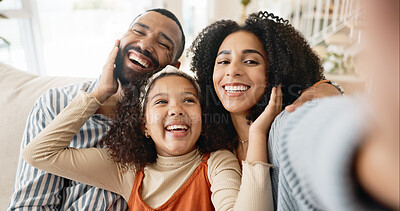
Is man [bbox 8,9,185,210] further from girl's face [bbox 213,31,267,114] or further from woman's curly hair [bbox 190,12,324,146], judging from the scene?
girl's face [bbox 213,31,267,114]

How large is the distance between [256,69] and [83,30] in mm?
3532

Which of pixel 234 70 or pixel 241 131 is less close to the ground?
pixel 234 70

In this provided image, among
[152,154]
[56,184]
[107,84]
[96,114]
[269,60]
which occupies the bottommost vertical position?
[56,184]

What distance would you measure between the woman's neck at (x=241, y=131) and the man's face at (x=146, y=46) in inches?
Answer: 15.7

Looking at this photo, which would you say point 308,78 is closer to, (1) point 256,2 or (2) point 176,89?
(2) point 176,89

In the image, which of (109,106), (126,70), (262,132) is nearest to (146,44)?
(126,70)

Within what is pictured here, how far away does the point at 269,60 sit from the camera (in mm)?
1087

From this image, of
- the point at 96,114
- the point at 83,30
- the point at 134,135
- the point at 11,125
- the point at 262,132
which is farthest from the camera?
the point at 83,30

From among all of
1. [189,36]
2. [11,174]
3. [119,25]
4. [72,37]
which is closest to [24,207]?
[11,174]

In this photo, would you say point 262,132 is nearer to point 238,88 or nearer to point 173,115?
point 238,88

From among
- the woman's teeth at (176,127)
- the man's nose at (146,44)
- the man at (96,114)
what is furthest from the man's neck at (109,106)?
the woman's teeth at (176,127)

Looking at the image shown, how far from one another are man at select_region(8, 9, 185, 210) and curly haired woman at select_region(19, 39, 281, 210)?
10 cm

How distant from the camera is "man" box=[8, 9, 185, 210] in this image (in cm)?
117

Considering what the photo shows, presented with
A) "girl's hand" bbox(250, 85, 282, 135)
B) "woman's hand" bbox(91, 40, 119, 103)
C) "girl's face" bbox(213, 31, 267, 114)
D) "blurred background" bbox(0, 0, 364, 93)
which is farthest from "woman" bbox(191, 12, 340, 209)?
"blurred background" bbox(0, 0, 364, 93)
